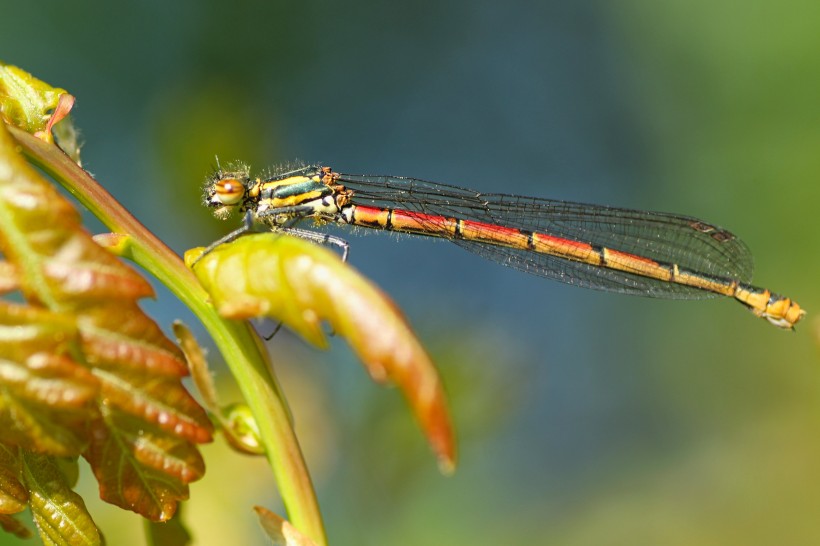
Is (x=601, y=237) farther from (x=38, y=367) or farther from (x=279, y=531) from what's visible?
(x=38, y=367)

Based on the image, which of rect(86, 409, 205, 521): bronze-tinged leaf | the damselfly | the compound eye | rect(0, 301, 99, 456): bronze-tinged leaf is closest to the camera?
rect(0, 301, 99, 456): bronze-tinged leaf

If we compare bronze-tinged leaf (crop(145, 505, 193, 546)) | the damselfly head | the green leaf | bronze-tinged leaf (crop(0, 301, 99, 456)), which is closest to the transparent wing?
the damselfly head

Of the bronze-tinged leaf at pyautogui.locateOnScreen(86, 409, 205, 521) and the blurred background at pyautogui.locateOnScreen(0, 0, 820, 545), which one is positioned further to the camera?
the blurred background at pyautogui.locateOnScreen(0, 0, 820, 545)

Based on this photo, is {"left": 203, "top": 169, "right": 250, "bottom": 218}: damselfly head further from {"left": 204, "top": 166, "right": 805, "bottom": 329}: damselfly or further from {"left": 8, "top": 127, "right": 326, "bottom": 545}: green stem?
{"left": 8, "top": 127, "right": 326, "bottom": 545}: green stem

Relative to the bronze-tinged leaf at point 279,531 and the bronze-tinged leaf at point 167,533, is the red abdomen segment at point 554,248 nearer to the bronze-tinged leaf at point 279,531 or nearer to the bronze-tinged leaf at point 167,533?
the bronze-tinged leaf at point 167,533

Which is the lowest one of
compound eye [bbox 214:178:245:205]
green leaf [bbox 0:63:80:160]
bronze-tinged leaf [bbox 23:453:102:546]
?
bronze-tinged leaf [bbox 23:453:102:546]

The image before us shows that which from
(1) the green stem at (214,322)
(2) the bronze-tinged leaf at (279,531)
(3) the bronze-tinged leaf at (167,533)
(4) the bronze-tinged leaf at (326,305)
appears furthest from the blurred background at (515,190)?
(4) the bronze-tinged leaf at (326,305)

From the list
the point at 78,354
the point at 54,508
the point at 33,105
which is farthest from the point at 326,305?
the point at 33,105

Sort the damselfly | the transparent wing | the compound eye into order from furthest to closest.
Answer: the transparent wing, the damselfly, the compound eye
